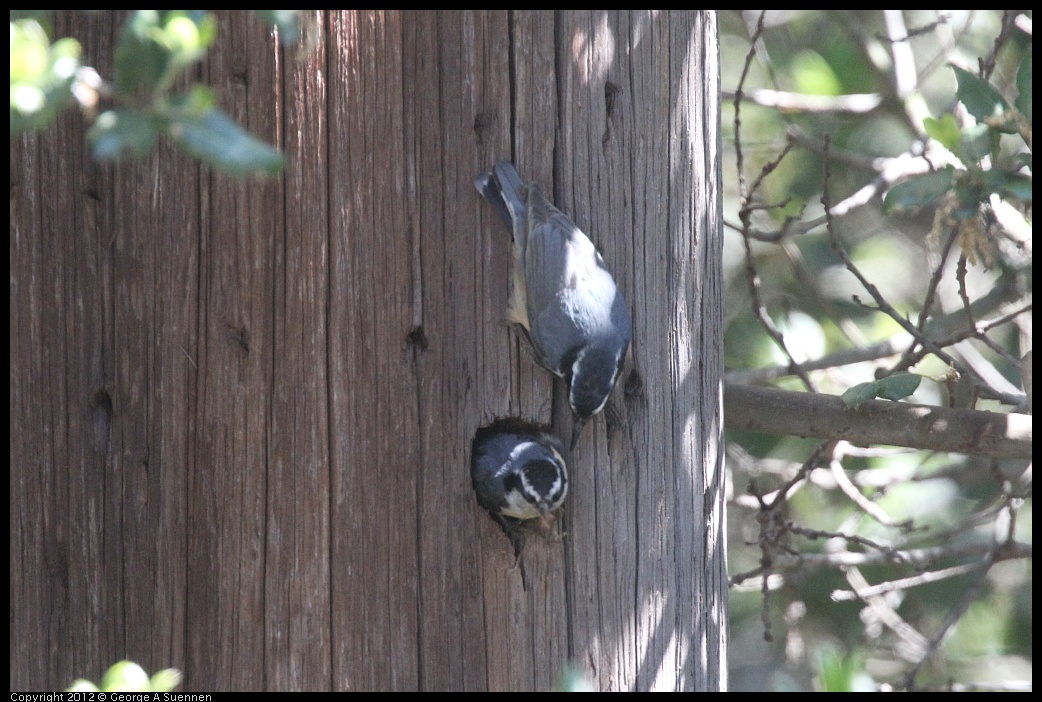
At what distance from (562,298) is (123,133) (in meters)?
1.19

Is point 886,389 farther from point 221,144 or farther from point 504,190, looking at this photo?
point 221,144

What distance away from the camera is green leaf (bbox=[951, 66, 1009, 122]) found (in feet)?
7.74

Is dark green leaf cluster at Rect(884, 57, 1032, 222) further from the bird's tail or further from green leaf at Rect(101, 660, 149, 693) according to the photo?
green leaf at Rect(101, 660, 149, 693)

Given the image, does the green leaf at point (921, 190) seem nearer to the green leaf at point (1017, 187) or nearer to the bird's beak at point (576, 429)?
the green leaf at point (1017, 187)

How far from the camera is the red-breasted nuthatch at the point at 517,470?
1889 millimetres

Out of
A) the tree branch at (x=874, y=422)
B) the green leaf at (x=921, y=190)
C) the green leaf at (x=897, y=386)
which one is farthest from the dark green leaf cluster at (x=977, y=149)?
the tree branch at (x=874, y=422)

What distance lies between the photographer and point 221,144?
1.07 meters

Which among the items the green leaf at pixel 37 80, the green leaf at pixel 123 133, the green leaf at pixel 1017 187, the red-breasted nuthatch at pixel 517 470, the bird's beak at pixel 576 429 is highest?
the green leaf at pixel 37 80

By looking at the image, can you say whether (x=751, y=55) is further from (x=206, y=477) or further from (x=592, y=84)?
(x=206, y=477)

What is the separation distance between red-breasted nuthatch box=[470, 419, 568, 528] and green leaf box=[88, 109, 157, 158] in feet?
3.25

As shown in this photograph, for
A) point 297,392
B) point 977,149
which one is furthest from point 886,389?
point 297,392

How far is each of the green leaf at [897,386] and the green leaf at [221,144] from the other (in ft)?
6.07

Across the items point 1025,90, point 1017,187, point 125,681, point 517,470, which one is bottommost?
point 125,681

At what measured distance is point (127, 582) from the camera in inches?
74.7
